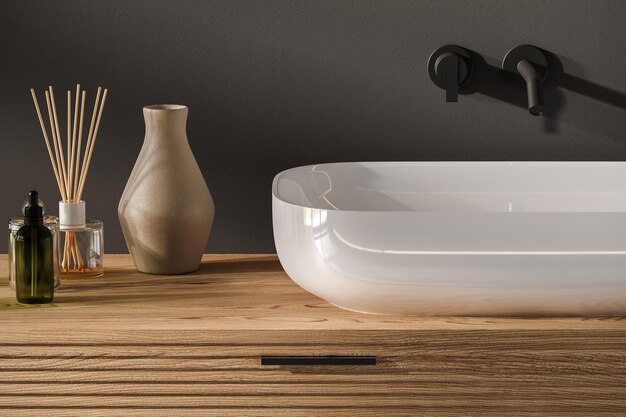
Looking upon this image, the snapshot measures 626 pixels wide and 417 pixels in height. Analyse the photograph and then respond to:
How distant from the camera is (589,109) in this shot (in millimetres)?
1893

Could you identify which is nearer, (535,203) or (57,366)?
(57,366)

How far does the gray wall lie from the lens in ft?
6.11

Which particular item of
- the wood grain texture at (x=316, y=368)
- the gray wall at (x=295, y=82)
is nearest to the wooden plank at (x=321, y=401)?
the wood grain texture at (x=316, y=368)

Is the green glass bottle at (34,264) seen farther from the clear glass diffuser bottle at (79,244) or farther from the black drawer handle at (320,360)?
the black drawer handle at (320,360)

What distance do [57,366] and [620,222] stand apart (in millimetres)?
824

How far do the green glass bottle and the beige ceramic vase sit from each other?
0.20 meters

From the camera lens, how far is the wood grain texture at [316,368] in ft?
4.37

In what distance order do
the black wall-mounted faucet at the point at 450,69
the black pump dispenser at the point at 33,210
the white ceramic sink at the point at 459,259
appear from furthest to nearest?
the black wall-mounted faucet at the point at 450,69
the black pump dispenser at the point at 33,210
the white ceramic sink at the point at 459,259

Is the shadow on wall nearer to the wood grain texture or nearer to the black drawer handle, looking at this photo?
the wood grain texture

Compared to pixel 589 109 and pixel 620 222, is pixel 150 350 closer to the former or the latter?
pixel 620 222

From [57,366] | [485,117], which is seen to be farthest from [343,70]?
[57,366]

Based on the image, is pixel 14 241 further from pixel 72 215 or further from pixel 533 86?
pixel 533 86

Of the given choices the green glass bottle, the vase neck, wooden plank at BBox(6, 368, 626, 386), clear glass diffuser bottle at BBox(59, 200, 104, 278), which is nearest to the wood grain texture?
wooden plank at BBox(6, 368, 626, 386)

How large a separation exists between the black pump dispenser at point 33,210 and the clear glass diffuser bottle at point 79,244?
0.17 m
